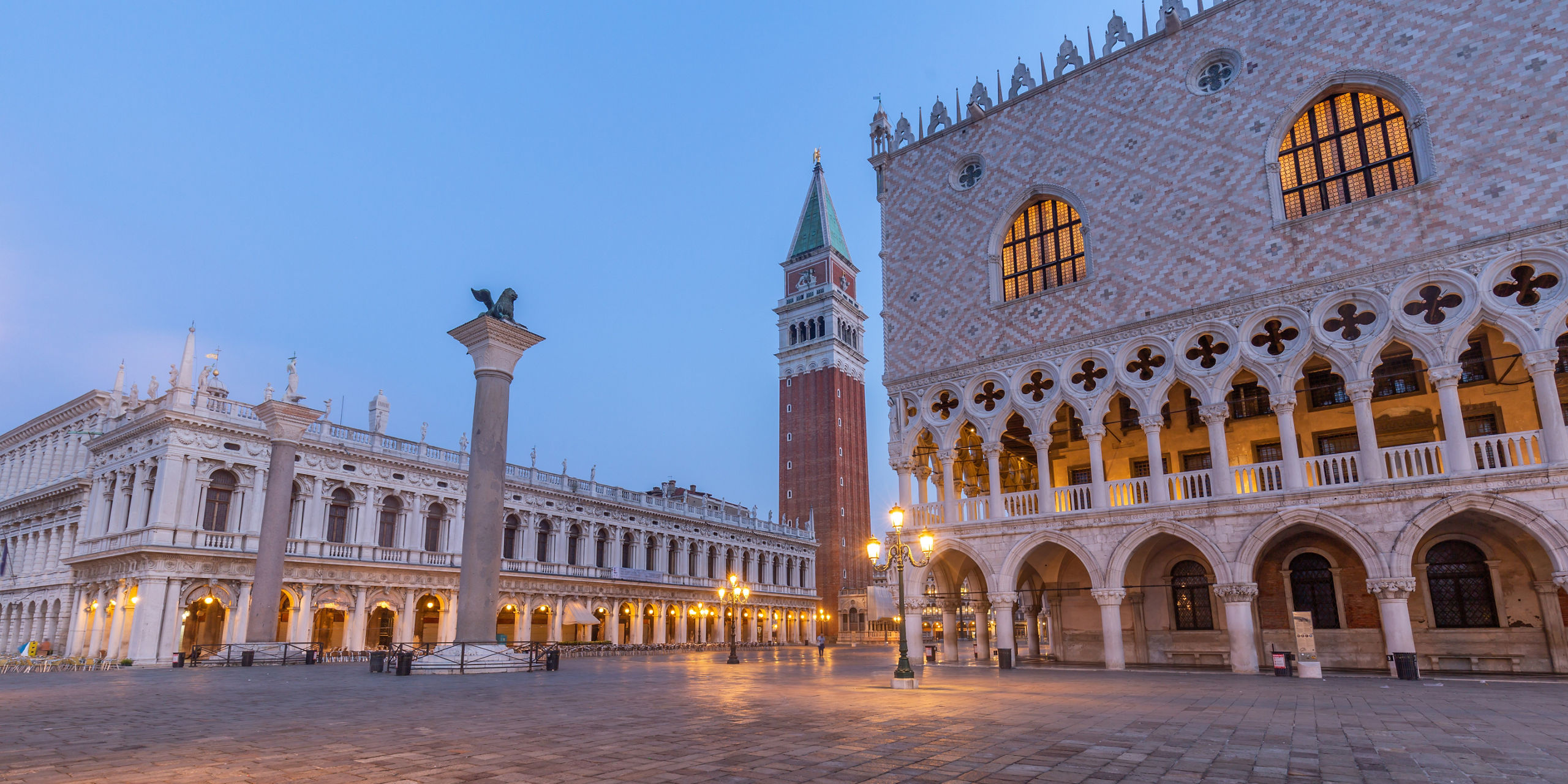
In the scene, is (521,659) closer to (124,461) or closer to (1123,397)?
(1123,397)

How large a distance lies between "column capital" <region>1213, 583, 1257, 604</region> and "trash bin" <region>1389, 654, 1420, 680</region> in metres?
3.16

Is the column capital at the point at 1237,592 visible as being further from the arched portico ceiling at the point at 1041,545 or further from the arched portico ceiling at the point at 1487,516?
the arched portico ceiling at the point at 1487,516

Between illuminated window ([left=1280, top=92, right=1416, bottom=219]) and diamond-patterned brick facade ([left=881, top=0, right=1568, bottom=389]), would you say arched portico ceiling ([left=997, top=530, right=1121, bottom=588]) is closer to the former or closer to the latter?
diamond-patterned brick facade ([left=881, top=0, right=1568, bottom=389])

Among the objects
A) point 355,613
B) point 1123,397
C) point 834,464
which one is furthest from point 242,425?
point 834,464

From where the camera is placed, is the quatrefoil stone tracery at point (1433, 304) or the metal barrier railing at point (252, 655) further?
the metal barrier railing at point (252, 655)

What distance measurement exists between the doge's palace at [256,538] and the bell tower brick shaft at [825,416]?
21.8 m

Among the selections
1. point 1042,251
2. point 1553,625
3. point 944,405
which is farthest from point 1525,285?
point 944,405

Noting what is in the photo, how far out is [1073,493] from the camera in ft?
80.2

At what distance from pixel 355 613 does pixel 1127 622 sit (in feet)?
108

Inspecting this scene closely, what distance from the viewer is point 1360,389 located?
1953 cm

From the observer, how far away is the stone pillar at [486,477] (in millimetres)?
22781

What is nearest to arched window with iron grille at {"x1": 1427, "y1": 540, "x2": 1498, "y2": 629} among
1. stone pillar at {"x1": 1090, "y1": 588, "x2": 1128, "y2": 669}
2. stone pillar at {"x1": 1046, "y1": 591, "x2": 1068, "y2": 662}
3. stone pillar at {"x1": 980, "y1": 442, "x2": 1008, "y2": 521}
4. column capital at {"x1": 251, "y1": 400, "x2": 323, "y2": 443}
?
stone pillar at {"x1": 1090, "y1": 588, "x2": 1128, "y2": 669}

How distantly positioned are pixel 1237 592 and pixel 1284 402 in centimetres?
489

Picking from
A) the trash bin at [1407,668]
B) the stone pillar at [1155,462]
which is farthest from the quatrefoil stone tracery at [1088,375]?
the trash bin at [1407,668]
